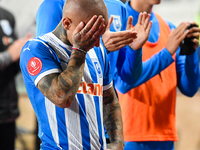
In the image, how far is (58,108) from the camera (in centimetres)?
112

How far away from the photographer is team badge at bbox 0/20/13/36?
2645 millimetres

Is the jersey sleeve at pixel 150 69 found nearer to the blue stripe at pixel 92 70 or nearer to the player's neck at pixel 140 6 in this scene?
the player's neck at pixel 140 6

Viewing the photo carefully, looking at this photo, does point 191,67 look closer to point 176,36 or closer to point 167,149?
point 176,36

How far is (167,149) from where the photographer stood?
5.84 ft

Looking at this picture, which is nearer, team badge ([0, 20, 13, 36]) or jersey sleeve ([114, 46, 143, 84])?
jersey sleeve ([114, 46, 143, 84])

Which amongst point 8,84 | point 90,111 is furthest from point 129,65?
point 8,84

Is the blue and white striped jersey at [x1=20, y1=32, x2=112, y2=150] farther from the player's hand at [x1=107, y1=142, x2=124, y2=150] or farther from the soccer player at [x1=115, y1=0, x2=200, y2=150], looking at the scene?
the soccer player at [x1=115, y1=0, x2=200, y2=150]

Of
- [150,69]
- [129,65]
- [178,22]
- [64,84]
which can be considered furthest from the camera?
[178,22]

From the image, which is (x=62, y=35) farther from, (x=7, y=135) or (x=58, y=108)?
(x=7, y=135)

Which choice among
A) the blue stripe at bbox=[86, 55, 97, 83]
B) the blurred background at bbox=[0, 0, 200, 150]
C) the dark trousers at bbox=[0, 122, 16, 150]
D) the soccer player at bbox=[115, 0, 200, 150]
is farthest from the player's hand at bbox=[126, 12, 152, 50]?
the blurred background at bbox=[0, 0, 200, 150]

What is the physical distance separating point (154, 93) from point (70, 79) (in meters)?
0.88

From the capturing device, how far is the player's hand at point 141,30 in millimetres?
1497

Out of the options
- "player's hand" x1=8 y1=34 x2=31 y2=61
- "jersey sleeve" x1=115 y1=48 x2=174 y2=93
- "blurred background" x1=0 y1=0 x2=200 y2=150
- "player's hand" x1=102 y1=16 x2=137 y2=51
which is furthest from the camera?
"blurred background" x1=0 y1=0 x2=200 y2=150

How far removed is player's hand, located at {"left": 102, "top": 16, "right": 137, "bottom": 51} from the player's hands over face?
12.9 inches
